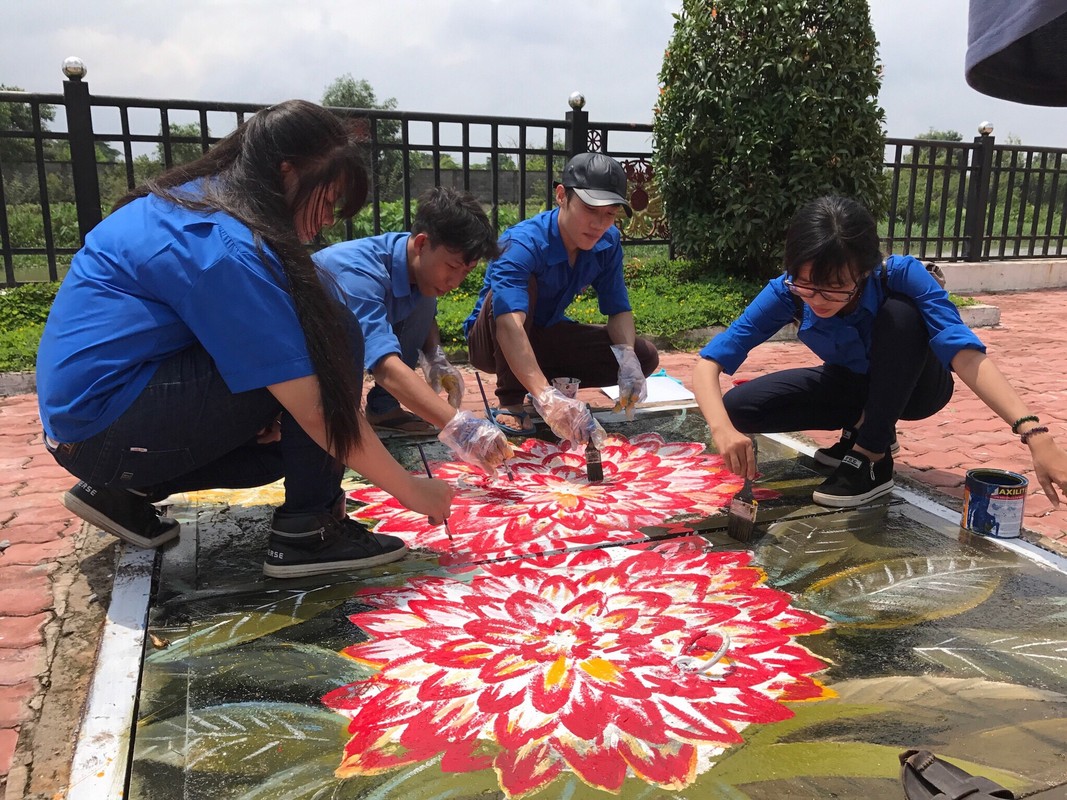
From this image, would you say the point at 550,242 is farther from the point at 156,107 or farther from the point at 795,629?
the point at 156,107

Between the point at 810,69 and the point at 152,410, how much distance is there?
5.92 m

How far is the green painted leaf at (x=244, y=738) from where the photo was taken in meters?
1.41

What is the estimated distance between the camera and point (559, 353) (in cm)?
349

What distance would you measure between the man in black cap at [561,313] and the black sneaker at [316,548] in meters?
0.87

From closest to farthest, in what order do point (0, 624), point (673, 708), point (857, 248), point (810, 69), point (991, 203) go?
point (673, 708), point (0, 624), point (857, 248), point (810, 69), point (991, 203)

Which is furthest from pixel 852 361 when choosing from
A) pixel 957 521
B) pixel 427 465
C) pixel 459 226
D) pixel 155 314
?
pixel 155 314

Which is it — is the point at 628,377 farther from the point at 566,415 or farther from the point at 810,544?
the point at 810,544

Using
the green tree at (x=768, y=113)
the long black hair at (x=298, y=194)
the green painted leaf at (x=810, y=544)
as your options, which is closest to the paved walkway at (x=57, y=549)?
the green painted leaf at (x=810, y=544)

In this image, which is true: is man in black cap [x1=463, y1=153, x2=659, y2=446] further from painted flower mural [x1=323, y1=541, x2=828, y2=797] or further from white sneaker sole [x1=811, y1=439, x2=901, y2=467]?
painted flower mural [x1=323, y1=541, x2=828, y2=797]

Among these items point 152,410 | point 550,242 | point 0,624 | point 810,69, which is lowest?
point 0,624

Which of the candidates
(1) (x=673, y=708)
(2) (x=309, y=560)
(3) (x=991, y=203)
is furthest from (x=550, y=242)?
(3) (x=991, y=203)

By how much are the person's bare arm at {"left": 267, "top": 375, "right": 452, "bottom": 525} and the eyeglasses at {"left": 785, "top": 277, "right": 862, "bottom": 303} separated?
1128 mm

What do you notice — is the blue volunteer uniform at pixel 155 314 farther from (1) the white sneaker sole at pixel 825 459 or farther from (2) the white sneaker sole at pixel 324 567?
(1) the white sneaker sole at pixel 825 459

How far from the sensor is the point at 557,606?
1950 millimetres
